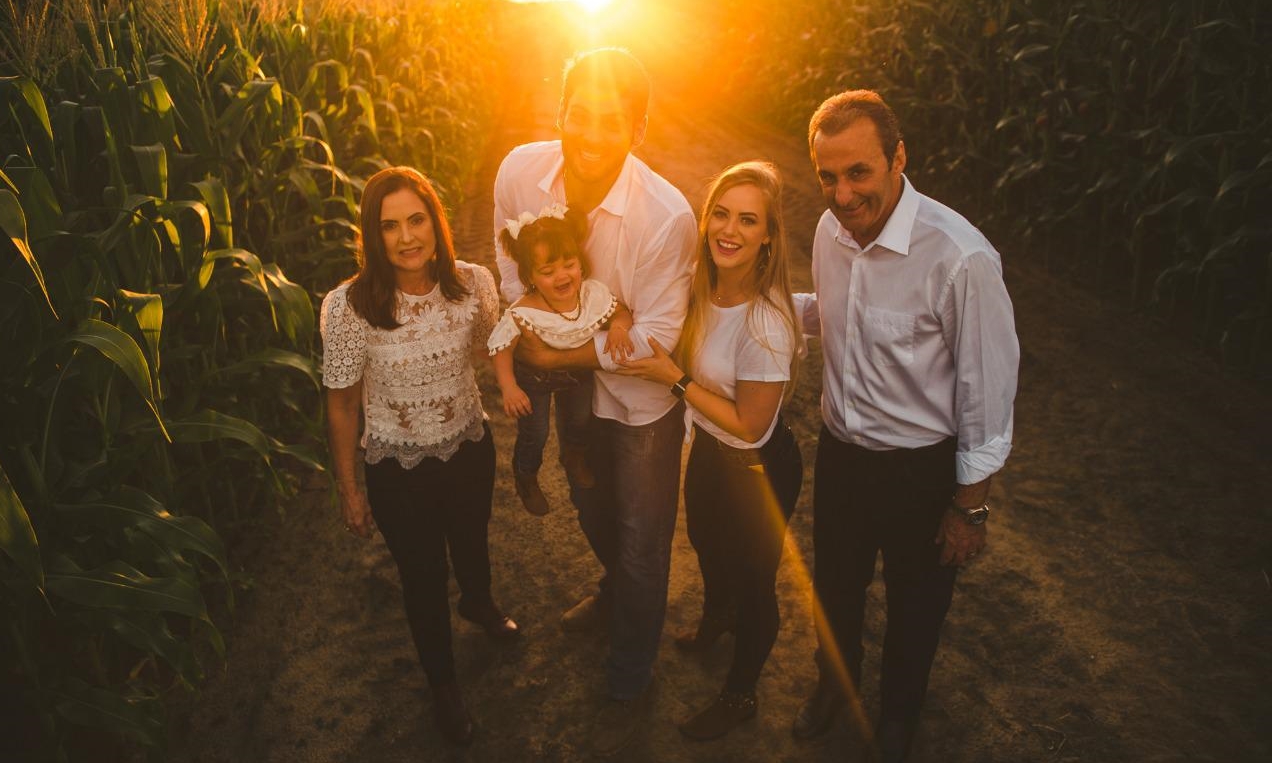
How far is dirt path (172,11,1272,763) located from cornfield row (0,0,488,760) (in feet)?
1.24

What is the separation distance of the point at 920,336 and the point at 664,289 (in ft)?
2.43

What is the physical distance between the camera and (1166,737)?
2654mm

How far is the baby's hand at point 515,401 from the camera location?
2.53 meters

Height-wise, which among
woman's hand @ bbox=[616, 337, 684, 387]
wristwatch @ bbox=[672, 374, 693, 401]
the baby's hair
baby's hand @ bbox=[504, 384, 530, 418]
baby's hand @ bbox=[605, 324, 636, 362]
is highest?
the baby's hair

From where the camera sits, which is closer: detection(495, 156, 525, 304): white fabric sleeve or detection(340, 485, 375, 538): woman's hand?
detection(340, 485, 375, 538): woman's hand

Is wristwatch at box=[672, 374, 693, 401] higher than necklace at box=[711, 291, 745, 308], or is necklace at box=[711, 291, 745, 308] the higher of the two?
necklace at box=[711, 291, 745, 308]

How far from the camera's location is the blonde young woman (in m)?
2.20

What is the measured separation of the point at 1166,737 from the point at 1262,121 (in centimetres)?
370

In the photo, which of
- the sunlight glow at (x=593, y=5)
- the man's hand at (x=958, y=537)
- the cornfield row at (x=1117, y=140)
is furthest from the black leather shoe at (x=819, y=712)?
the sunlight glow at (x=593, y=5)

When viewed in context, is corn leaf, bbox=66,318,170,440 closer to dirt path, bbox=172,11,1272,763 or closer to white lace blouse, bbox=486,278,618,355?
white lace blouse, bbox=486,278,618,355

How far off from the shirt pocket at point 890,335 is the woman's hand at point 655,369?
0.55 metres

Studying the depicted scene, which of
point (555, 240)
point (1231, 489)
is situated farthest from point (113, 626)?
point (1231, 489)

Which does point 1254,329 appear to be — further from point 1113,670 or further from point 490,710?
point 490,710

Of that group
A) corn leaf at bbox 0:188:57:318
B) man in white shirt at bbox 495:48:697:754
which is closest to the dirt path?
man in white shirt at bbox 495:48:697:754
